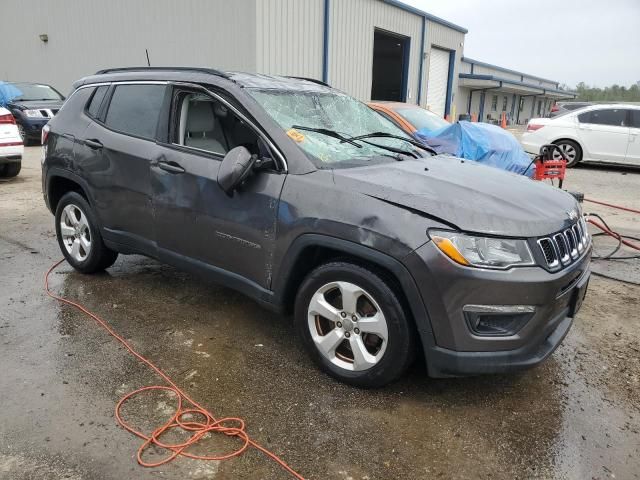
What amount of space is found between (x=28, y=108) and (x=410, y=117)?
10.6 meters

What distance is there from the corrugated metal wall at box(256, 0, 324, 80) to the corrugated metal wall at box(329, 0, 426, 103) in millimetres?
611

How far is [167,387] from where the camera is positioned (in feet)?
9.66

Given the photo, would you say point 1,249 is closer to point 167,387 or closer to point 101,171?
point 101,171

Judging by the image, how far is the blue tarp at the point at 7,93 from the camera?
44.6 feet

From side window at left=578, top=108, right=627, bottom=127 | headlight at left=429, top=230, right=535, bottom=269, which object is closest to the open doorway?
side window at left=578, top=108, right=627, bottom=127

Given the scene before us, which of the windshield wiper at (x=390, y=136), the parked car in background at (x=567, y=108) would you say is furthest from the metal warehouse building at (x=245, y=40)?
the windshield wiper at (x=390, y=136)

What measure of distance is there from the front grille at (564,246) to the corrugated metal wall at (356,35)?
12353 millimetres

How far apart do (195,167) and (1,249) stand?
323 centimetres

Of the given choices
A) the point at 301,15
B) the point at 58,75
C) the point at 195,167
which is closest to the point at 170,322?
the point at 195,167

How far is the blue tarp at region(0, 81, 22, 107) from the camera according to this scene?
13594mm

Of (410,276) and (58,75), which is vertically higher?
(58,75)

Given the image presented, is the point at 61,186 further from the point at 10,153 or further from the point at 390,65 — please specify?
the point at 390,65

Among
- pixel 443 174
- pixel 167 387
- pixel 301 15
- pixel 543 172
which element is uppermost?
pixel 301 15

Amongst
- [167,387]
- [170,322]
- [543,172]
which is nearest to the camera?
[167,387]
